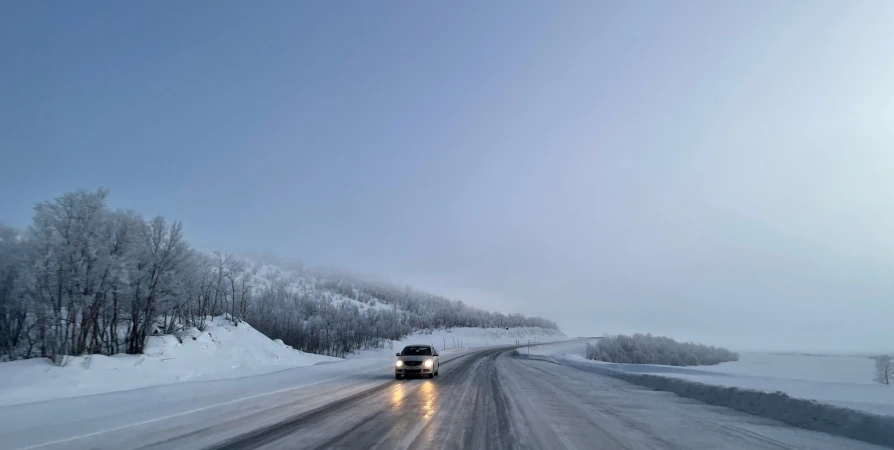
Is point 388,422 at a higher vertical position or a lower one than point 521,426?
lower

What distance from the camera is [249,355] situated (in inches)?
1323

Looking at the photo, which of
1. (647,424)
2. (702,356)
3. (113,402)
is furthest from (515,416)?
(702,356)

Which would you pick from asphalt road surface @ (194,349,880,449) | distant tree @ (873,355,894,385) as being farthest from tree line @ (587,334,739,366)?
asphalt road surface @ (194,349,880,449)

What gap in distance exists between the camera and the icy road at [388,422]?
892 centimetres

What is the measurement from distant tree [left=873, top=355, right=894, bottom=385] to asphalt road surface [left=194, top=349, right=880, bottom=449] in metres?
29.0

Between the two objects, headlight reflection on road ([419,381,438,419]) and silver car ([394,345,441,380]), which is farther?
silver car ([394,345,441,380])

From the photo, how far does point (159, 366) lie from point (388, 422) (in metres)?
19.6

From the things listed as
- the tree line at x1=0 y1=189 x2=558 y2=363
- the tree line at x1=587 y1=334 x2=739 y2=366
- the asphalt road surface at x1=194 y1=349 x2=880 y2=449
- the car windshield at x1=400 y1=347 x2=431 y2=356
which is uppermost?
the tree line at x1=0 y1=189 x2=558 y2=363

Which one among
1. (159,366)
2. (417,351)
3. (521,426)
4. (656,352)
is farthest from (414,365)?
(656,352)

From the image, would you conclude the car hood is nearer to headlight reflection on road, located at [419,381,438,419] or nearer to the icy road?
headlight reflection on road, located at [419,381,438,419]

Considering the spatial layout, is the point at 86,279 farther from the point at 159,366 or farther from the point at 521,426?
the point at 521,426

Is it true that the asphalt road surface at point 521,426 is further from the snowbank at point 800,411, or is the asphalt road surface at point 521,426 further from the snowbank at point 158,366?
the snowbank at point 158,366

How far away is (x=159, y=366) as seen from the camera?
25.2 m

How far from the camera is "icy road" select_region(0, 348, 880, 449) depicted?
8.92 m
